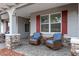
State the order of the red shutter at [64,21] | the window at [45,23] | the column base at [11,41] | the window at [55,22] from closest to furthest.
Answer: the column base at [11,41]
the red shutter at [64,21]
the window at [55,22]
the window at [45,23]

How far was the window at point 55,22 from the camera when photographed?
32.3 feet

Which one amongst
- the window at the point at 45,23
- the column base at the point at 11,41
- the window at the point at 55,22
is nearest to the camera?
the column base at the point at 11,41

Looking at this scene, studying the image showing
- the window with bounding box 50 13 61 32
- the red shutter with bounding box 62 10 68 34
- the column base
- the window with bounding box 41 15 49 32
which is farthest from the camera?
the window with bounding box 41 15 49 32

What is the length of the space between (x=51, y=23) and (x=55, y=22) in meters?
0.40

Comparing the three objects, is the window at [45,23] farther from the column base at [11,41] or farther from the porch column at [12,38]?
the column base at [11,41]

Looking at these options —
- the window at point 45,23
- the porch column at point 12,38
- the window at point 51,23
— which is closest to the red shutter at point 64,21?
the window at point 51,23

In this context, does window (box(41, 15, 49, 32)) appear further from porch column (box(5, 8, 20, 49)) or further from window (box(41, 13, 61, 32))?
porch column (box(5, 8, 20, 49))

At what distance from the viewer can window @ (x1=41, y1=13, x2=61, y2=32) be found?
9906 millimetres

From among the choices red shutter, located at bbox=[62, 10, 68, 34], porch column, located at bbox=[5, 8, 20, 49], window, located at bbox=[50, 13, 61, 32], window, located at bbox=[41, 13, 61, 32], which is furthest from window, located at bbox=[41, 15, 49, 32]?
porch column, located at bbox=[5, 8, 20, 49]

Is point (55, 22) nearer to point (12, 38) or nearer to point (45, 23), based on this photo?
point (45, 23)

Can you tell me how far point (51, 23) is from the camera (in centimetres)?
1041

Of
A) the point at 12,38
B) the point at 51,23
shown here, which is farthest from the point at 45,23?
the point at 12,38

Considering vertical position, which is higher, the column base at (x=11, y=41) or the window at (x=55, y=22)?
the window at (x=55, y=22)

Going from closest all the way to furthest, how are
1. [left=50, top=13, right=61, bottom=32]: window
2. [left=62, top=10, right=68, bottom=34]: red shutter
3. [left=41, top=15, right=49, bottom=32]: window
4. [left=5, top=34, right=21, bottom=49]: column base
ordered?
[left=5, top=34, right=21, bottom=49]: column base
[left=62, top=10, right=68, bottom=34]: red shutter
[left=50, top=13, right=61, bottom=32]: window
[left=41, top=15, right=49, bottom=32]: window
